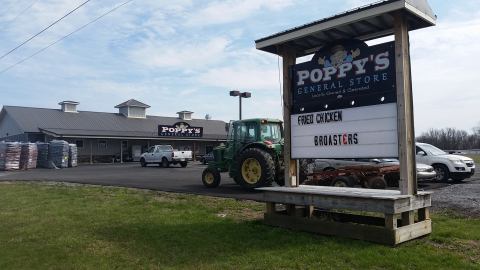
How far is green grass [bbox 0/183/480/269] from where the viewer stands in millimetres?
5871

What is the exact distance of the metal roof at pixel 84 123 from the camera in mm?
43406

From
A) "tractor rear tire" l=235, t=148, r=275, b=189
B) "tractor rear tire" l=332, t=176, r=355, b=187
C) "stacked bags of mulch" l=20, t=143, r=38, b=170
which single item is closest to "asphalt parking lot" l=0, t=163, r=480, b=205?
"tractor rear tire" l=235, t=148, r=275, b=189

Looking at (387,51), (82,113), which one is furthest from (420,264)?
(82,113)

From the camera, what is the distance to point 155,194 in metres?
13.7

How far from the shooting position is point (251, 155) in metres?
14.8

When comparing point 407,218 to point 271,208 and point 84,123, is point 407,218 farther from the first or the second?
point 84,123

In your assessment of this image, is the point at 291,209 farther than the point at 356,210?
Yes

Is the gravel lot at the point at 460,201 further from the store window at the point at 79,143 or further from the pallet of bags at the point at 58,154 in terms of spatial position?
the store window at the point at 79,143

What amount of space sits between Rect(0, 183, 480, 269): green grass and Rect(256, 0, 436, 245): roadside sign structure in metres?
0.45

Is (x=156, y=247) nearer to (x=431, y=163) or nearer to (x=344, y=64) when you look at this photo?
(x=344, y=64)

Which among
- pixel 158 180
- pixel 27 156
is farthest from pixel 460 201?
pixel 27 156

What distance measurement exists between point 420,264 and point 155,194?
30.8ft

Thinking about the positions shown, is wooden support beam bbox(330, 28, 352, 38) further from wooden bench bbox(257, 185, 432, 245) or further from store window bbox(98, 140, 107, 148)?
store window bbox(98, 140, 107, 148)

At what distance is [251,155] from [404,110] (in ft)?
27.5
